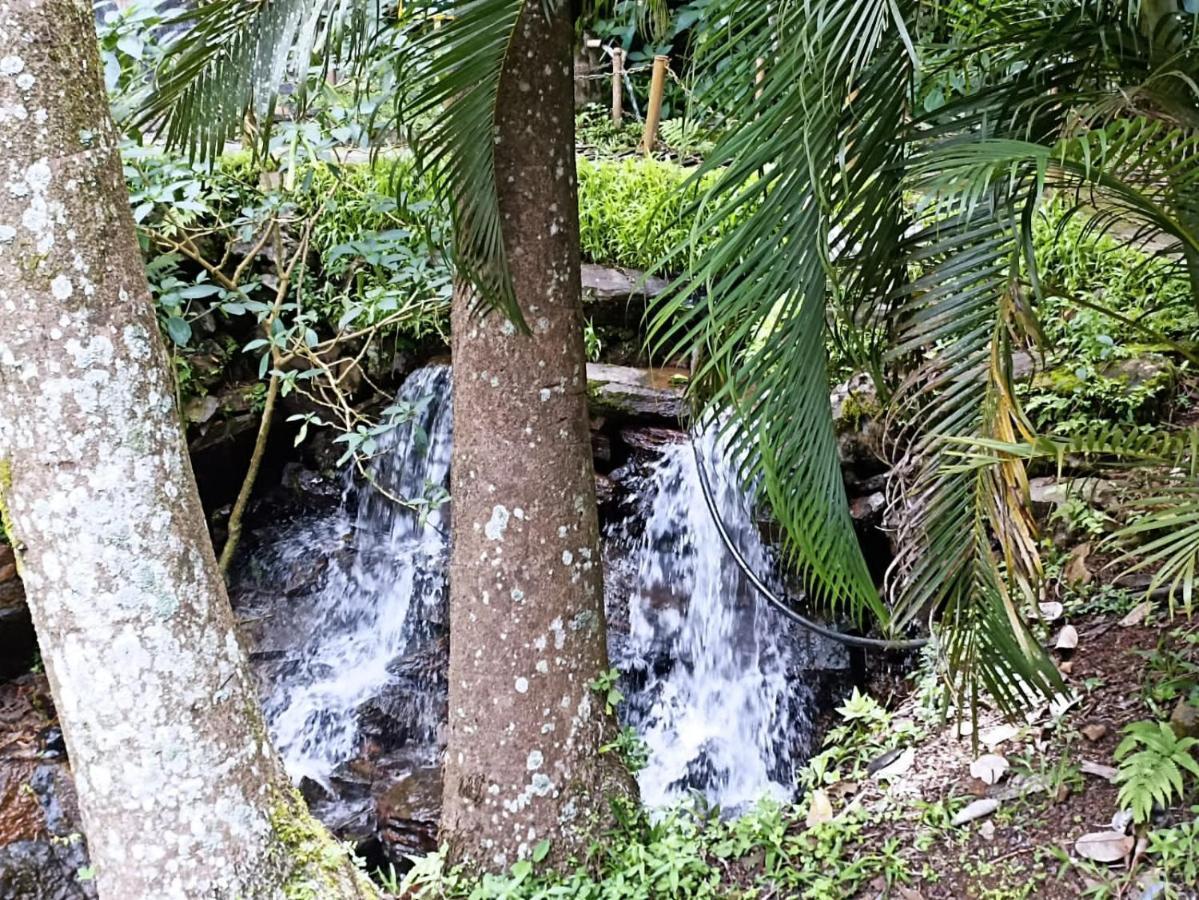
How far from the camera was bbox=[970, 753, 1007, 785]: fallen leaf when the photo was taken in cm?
256

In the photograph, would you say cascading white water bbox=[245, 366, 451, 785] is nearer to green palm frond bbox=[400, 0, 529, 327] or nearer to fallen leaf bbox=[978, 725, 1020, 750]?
green palm frond bbox=[400, 0, 529, 327]

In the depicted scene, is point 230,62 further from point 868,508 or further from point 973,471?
point 868,508

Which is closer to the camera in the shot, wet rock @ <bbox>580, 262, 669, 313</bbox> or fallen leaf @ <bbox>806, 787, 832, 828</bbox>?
fallen leaf @ <bbox>806, 787, 832, 828</bbox>

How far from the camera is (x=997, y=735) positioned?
272 cm

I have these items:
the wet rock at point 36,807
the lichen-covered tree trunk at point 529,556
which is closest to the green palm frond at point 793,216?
the lichen-covered tree trunk at point 529,556

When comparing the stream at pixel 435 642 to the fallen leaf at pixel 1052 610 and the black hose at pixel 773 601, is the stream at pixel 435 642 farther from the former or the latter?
the fallen leaf at pixel 1052 610

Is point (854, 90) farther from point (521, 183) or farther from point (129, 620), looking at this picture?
point (129, 620)

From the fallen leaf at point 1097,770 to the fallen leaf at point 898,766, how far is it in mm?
503

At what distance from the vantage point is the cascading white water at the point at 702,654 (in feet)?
12.0

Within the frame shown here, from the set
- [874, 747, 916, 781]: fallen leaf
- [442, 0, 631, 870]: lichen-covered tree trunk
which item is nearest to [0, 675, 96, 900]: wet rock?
[442, 0, 631, 870]: lichen-covered tree trunk

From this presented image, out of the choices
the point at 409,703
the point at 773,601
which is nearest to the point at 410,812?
the point at 409,703

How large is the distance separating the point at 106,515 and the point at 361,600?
3.24 m

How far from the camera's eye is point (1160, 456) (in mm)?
1626

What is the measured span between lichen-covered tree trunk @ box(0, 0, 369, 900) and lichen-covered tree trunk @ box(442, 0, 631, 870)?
2.49 feet
